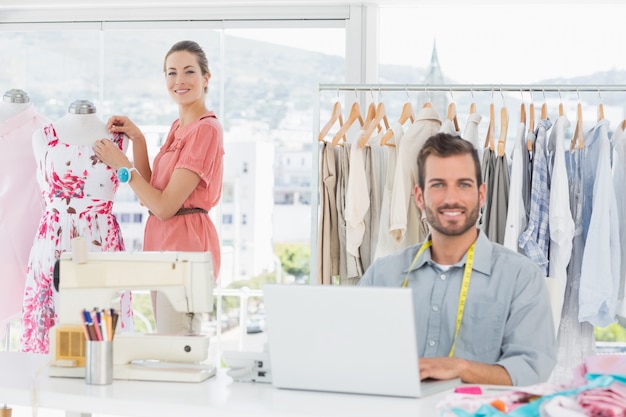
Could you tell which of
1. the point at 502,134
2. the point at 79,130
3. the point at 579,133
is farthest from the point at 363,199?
the point at 79,130

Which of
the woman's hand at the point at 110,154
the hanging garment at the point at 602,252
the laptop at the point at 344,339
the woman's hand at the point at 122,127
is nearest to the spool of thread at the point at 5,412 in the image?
the laptop at the point at 344,339

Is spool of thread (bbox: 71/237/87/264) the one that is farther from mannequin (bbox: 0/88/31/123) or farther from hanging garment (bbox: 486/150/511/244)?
hanging garment (bbox: 486/150/511/244)

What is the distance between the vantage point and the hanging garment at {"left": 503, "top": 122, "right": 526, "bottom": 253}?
3.63 meters

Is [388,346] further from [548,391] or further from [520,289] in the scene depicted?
[520,289]

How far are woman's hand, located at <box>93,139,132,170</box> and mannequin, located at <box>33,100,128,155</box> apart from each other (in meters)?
0.05

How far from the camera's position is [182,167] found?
3.51 metres

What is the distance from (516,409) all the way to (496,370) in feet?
1.49

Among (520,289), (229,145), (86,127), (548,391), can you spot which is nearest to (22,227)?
(86,127)

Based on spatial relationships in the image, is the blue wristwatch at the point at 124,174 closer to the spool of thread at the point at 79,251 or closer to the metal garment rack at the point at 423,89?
the metal garment rack at the point at 423,89

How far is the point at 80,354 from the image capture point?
233cm

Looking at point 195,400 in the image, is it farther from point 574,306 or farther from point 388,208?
point 574,306

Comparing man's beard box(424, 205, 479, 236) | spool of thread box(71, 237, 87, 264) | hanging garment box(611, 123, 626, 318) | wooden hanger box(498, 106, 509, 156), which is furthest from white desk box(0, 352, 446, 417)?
hanging garment box(611, 123, 626, 318)

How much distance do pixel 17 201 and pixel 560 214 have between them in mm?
2259

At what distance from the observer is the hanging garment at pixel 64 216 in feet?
11.8
